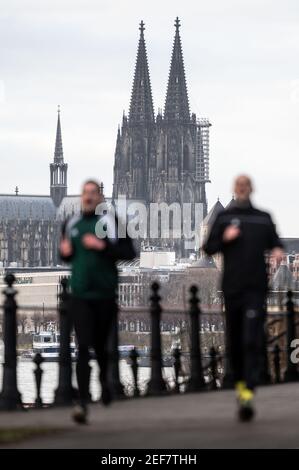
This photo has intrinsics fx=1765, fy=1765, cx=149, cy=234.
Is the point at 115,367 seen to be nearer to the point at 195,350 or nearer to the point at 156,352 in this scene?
the point at 156,352

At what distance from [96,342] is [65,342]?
95.1 inches

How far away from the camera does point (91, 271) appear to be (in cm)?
1110

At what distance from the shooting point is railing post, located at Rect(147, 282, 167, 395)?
14500mm


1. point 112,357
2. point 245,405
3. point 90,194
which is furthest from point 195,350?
point 90,194

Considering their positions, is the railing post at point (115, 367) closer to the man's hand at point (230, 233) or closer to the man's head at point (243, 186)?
the man's hand at point (230, 233)

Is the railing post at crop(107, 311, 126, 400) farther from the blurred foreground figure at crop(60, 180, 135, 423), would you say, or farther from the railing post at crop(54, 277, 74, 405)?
the blurred foreground figure at crop(60, 180, 135, 423)

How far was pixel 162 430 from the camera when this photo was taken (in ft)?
34.1

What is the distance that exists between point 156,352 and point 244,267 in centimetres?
410

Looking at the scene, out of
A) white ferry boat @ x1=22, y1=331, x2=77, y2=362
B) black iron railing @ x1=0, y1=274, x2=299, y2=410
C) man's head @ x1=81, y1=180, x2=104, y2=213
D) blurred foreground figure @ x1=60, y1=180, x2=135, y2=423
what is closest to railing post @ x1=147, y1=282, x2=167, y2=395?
black iron railing @ x1=0, y1=274, x2=299, y2=410

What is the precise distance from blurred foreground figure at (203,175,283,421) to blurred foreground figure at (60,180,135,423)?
62 cm

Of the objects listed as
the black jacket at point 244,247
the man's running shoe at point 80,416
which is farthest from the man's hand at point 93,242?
the man's running shoe at point 80,416

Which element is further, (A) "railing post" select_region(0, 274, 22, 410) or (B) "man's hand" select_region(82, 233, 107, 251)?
(A) "railing post" select_region(0, 274, 22, 410)

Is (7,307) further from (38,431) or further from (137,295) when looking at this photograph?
(137,295)
